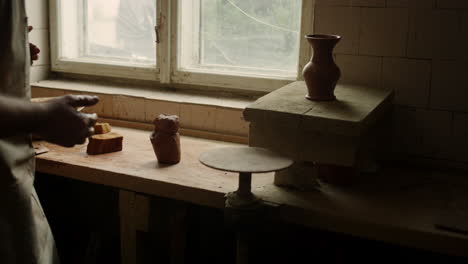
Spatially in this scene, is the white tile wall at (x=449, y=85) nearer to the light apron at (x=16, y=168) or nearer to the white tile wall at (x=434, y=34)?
the white tile wall at (x=434, y=34)

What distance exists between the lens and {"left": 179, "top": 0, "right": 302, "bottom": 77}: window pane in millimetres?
2605

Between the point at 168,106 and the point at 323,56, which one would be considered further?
the point at 168,106

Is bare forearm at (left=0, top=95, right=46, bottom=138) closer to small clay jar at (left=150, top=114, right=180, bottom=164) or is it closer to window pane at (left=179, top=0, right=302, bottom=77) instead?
small clay jar at (left=150, top=114, right=180, bottom=164)

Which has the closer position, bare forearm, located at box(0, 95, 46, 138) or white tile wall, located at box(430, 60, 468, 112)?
bare forearm, located at box(0, 95, 46, 138)

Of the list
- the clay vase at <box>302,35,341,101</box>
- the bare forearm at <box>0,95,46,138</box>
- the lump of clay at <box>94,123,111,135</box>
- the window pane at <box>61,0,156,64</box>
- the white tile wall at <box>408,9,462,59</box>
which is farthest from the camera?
the window pane at <box>61,0,156,64</box>

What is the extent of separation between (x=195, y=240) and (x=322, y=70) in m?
1.11

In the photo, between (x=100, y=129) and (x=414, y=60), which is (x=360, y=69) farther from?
(x=100, y=129)

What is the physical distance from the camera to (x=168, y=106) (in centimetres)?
269

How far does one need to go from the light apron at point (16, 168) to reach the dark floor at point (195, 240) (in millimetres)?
525

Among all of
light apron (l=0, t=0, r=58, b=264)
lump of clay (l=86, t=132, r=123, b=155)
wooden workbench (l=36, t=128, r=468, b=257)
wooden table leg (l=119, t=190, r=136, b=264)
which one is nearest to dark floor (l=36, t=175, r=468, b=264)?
wooden table leg (l=119, t=190, r=136, b=264)

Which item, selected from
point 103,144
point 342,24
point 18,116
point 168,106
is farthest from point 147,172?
point 342,24

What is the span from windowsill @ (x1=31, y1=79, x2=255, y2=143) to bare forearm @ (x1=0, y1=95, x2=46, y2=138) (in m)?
1.26

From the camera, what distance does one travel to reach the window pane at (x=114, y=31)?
9.55 ft

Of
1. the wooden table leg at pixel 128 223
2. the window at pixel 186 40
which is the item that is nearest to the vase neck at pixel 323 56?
the window at pixel 186 40
